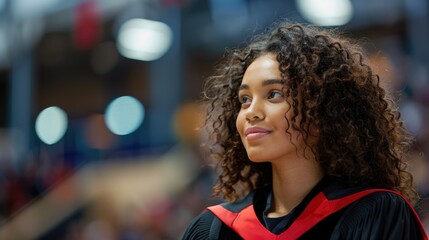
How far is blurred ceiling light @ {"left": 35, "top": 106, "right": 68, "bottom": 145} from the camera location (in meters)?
11.0

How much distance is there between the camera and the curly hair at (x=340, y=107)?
2205 millimetres

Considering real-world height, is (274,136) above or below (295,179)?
above

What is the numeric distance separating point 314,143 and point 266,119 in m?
0.16

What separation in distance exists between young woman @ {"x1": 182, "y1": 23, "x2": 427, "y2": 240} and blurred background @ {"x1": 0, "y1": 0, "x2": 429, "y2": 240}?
3.18 m

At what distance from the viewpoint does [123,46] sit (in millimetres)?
12656

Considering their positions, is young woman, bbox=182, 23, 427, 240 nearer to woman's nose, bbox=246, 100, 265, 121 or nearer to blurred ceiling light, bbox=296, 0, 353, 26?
woman's nose, bbox=246, 100, 265, 121

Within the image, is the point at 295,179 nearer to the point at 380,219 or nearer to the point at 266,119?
the point at 266,119

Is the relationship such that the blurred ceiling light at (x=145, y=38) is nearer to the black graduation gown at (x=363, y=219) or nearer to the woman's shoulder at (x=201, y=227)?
the woman's shoulder at (x=201, y=227)

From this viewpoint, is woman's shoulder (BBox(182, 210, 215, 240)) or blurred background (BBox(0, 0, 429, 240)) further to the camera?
blurred background (BBox(0, 0, 429, 240))

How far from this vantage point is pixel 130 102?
1255 cm

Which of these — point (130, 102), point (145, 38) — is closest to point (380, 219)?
point (145, 38)

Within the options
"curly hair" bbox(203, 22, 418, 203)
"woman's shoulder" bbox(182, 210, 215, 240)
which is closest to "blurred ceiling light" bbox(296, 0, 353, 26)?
"curly hair" bbox(203, 22, 418, 203)

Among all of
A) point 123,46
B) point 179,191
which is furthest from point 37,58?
point 179,191

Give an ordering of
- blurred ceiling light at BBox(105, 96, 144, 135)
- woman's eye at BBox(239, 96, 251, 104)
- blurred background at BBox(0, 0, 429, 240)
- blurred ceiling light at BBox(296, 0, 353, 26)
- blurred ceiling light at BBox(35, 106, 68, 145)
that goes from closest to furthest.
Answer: woman's eye at BBox(239, 96, 251, 104) → blurred background at BBox(0, 0, 429, 240) → blurred ceiling light at BBox(296, 0, 353, 26) → blurred ceiling light at BBox(35, 106, 68, 145) → blurred ceiling light at BBox(105, 96, 144, 135)
